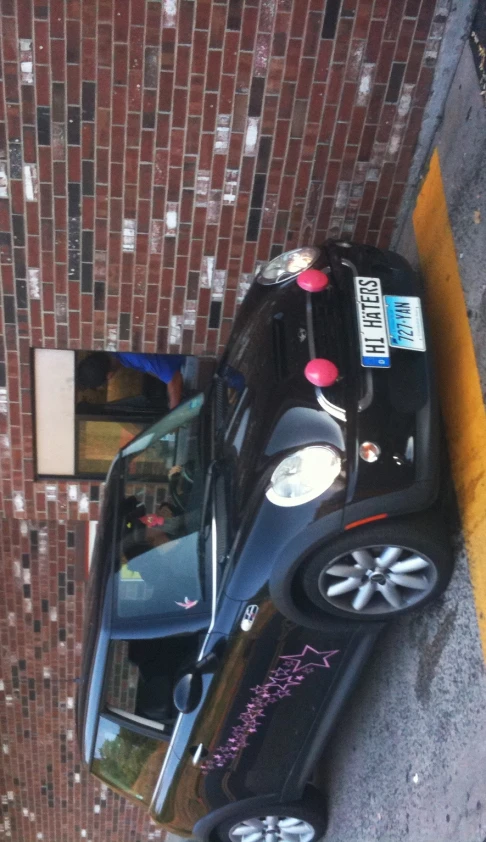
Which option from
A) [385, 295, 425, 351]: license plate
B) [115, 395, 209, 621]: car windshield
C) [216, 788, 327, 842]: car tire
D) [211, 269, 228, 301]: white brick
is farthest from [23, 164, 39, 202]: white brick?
[216, 788, 327, 842]: car tire

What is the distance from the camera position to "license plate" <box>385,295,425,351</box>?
3672 millimetres

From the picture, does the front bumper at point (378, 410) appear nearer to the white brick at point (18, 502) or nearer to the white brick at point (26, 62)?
the white brick at point (26, 62)

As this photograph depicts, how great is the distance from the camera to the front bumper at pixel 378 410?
10.9 feet

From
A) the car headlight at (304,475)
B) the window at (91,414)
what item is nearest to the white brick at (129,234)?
the window at (91,414)

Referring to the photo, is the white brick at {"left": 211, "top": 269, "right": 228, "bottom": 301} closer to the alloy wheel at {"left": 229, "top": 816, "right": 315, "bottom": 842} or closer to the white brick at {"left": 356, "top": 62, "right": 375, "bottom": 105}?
the white brick at {"left": 356, "top": 62, "right": 375, "bottom": 105}

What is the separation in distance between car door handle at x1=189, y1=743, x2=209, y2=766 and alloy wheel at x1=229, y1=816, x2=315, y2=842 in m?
0.80

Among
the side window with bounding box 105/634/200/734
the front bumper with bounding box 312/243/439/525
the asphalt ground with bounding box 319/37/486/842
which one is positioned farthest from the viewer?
the side window with bounding box 105/634/200/734

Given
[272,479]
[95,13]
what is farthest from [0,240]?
[272,479]

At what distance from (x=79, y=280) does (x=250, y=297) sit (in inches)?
60.4

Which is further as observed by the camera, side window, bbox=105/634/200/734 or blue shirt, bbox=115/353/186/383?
blue shirt, bbox=115/353/186/383

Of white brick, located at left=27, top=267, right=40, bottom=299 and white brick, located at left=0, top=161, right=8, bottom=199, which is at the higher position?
white brick, located at left=0, top=161, right=8, bottom=199

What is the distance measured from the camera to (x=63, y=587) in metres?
6.55

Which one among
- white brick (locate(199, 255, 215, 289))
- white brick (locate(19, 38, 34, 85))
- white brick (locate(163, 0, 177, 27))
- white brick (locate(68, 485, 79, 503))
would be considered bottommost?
white brick (locate(68, 485, 79, 503))

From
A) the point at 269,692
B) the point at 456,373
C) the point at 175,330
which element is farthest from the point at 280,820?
the point at 175,330
